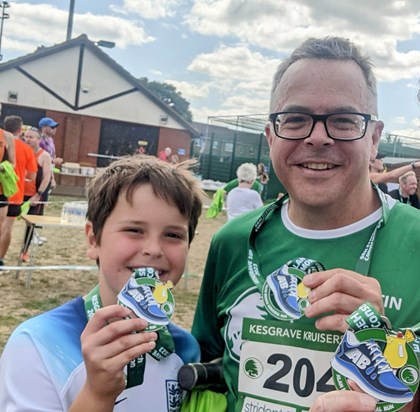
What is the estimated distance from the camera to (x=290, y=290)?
119 cm

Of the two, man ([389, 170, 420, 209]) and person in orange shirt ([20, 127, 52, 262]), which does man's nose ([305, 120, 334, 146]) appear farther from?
person in orange shirt ([20, 127, 52, 262])

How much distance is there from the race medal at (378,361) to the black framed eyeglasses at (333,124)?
1.90 feet

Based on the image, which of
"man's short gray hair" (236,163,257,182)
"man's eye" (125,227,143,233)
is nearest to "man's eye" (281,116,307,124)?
"man's eye" (125,227,143,233)

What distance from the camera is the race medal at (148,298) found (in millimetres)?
1237

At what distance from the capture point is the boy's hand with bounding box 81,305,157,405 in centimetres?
116

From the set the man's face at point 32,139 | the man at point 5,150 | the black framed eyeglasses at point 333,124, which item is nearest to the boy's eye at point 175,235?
the black framed eyeglasses at point 333,124

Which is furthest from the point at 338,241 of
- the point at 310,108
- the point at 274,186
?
the point at 274,186

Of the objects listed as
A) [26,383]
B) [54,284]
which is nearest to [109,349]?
[26,383]

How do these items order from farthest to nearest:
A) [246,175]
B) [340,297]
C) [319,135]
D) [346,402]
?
[246,175] → [319,135] → [340,297] → [346,402]

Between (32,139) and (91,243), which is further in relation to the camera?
(32,139)

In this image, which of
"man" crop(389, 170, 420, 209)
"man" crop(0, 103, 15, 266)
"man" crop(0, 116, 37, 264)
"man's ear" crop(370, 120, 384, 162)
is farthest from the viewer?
"man" crop(389, 170, 420, 209)

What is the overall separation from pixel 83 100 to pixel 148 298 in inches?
911

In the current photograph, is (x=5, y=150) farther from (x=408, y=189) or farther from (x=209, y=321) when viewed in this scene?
(x=408, y=189)

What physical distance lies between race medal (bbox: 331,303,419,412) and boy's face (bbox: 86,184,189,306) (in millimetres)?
630
